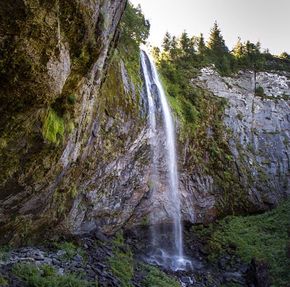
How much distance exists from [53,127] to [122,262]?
576 cm

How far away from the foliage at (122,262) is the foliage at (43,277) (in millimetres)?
1602

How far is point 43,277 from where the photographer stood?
8.00m

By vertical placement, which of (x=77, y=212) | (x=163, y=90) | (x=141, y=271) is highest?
(x=163, y=90)

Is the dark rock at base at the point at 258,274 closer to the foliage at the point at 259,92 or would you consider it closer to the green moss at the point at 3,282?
the green moss at the point at 3,282

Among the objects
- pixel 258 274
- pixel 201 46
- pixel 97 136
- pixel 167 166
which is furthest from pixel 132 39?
pixel 258 274

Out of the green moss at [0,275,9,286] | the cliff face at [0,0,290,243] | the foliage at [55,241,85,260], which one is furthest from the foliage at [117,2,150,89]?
the green moss at [0,275,9,286]

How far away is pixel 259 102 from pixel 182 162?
8857mm

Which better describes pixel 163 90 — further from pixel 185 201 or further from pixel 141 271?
pixel 141 271

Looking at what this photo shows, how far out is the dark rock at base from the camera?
41.2 ft

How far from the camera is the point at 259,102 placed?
22.4 meters

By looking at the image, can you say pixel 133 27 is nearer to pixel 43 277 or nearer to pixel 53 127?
pixel 53 127

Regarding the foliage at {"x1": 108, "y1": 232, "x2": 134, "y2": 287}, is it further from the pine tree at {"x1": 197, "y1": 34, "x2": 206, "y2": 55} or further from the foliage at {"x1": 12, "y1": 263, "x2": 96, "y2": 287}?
the pine tree at {"x1": 197, "y1": 34, "x2": 206, "y2": 55}

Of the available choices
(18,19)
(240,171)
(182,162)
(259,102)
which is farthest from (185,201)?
(18,19)

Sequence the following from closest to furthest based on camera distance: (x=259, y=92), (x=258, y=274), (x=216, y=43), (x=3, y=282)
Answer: (x=3, y=282) → (x=258, y=274) → (x=259, y=92) → (x=216, y=43)
